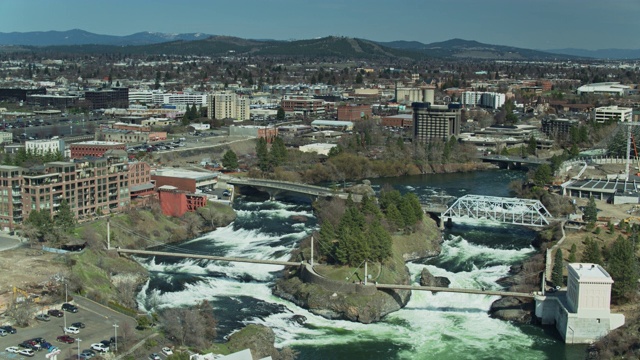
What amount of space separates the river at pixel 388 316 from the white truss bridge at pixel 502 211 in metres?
0.35

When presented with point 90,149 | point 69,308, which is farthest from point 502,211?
point 90,149

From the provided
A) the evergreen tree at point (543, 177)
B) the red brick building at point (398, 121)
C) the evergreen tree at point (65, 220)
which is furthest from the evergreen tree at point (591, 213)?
the red brick building at point (398, 121)

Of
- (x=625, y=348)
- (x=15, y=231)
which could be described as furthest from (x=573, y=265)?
(x=15, y=231)

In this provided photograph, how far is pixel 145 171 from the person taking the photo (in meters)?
23.0

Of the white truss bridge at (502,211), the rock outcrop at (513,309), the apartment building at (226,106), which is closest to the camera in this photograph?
the rock outcrop at (513,309)

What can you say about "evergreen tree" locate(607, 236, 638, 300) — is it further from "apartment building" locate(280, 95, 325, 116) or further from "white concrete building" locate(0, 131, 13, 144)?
"apartment building" locate(280, 95, 325, 116)

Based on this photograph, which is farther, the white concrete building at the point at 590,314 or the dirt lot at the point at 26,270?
the dirt lot at the point at 26,270

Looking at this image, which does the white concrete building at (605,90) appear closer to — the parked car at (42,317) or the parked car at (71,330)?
the parked car at (42,317)

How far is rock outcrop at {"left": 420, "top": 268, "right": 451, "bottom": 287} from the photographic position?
1650 cm

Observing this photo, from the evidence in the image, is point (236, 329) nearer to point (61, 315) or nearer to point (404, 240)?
point (61, 315)

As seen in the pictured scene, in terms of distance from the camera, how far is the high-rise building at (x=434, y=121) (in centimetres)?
3819

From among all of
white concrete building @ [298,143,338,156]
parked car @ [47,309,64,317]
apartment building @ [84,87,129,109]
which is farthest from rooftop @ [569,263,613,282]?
apartment building @ [84,87,129,109]

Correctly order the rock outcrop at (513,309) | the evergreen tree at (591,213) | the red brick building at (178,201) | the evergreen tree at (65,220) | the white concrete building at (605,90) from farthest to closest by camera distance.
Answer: the white concrete building at (605,90), the red brick building at (178,201), the evergreen tree at (591,213), the evergreen tree at (65,220), the rock outcrop at (513,309)

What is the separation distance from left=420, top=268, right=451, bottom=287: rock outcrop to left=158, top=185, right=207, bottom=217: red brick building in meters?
7.90
